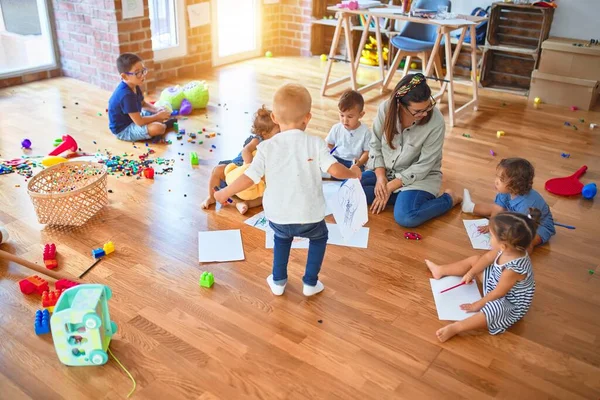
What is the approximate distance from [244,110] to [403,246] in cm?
216

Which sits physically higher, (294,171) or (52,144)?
(294,171)

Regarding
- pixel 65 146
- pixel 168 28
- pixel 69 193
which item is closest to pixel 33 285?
pixel 69 193

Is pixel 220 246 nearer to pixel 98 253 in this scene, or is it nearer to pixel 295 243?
pixel 295 243

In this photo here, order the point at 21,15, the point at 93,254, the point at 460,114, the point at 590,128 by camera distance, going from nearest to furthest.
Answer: the point at 93,254
the point at 590,128
the point at 460,114
the point at 21,15

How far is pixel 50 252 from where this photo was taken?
2346mm

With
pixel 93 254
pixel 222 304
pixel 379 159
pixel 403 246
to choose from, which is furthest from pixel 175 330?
pixel 379 159

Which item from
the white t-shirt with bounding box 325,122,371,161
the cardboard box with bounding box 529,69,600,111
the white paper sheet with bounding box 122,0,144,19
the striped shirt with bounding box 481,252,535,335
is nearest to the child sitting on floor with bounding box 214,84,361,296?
the striped shirt with bounding box 481,252,535,335

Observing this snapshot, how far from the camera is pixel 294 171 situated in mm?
1861

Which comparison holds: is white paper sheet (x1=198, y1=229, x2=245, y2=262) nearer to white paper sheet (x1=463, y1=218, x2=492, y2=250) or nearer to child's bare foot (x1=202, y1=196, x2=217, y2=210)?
child's bare foot (x1=202, y1=196, x2=217, y2=210)

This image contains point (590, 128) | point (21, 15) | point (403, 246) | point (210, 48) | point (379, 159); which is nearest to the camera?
point (403, 246)

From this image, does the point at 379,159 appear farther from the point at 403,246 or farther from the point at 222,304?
the point at 222,304

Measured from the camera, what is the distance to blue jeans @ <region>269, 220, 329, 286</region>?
197 cm

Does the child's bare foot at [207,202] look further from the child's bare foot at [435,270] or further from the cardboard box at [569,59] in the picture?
the cardboard box at [569,59]

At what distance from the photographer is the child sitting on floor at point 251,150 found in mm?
2711
